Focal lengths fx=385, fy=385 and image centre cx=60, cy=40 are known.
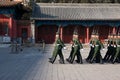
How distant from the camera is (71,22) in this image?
53594mm

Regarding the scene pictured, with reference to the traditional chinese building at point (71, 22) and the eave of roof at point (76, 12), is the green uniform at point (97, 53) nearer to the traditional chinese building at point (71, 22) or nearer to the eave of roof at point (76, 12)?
the traditional chinese building at point (71, 22)

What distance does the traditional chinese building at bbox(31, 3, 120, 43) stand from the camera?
2082 inches

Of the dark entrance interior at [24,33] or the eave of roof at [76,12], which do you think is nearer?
the dark entrance interior at [24,33]

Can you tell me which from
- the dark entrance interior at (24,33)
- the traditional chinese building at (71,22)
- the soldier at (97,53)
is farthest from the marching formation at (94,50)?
the dark entrance interior at (24,33)

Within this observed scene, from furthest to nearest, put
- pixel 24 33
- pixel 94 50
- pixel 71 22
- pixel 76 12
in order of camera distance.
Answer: pixel 76 12 < pixel 71 22 < pixel 24 33 < pixel 94 50

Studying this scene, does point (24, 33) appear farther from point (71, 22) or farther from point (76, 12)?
point (76, 12)

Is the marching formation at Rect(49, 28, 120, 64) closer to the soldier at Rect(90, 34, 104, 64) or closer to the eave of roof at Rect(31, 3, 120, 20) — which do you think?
the soldier at Rect(90, 34, 104, 64)

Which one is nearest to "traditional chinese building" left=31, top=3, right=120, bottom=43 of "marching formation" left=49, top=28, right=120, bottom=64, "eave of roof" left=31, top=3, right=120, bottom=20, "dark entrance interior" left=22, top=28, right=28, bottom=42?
"eave of roof" left=31, top=3, right=120, bottom=20

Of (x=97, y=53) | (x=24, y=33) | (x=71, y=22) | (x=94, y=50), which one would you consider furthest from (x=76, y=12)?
(x=97, y=53)

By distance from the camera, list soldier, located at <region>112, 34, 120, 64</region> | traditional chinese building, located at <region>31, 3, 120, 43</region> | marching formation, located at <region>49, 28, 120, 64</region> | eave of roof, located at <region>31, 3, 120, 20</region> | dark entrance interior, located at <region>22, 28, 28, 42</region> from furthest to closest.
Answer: eave of roof, located at <region>31, 3, 120, 20</region> < traditional chinese building, located at <region>31, 3, 120, 43</region> < dark entrance interior, located at <region>22, 28, 28, 42</region> < soldier, located at <region>112, 34, 120, 64</region> < marching formation, located at <region>49, 28, 120, 64</region>

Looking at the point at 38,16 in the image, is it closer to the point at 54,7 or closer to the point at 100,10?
the point at 54,7

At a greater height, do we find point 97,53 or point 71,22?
point 71,22

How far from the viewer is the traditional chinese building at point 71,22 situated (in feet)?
173

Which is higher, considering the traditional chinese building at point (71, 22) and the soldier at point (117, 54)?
the traditional chinese building at point (71, 22)
